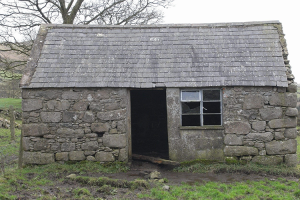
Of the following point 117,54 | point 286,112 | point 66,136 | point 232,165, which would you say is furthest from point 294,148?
point 66,136

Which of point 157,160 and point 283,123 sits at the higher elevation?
point 283,123

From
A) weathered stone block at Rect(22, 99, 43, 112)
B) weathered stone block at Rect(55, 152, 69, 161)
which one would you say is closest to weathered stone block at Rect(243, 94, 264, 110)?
weathered stone block at Rect(55, 152, 69, 161)

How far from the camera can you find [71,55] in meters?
9.57

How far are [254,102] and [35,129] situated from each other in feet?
23.2

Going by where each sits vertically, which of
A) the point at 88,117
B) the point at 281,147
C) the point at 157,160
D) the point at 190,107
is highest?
the point at 190,107

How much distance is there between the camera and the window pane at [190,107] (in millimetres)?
9055

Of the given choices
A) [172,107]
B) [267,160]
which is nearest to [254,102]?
[267,160]

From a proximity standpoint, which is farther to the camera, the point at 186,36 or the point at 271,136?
the point at 186,36

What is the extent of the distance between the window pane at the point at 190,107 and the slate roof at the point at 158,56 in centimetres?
70

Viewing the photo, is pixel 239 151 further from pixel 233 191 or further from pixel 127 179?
pixel 127 179

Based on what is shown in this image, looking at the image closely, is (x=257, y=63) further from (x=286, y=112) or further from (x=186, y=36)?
(x=186, y=36)

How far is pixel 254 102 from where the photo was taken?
28.6 ft

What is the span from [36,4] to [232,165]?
543 inches

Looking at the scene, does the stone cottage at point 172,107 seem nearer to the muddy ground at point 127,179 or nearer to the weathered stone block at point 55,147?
the weathered stone block at point 55,147
